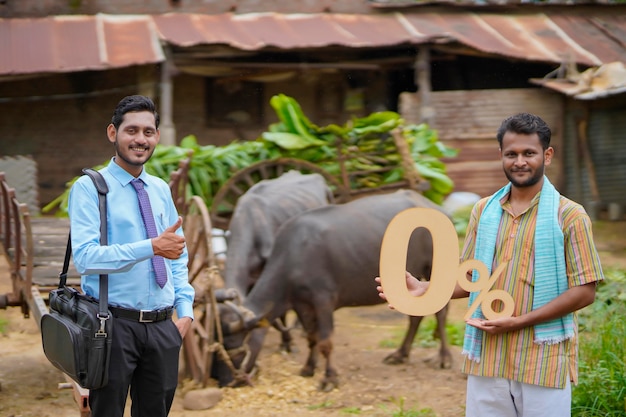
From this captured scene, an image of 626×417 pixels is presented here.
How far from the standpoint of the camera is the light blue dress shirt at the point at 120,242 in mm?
3262

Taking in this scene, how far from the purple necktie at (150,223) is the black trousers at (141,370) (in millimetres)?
186

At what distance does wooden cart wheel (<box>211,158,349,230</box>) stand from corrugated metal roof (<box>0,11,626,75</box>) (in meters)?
3.71

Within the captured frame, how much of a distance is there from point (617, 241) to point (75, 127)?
849 centimetres

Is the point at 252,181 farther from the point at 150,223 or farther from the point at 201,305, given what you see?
the point at 150,223

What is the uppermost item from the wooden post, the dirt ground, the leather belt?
the wooden post

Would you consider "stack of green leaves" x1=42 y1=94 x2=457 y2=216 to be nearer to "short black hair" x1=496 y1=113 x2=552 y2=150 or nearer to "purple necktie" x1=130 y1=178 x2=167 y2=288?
"purple necktie" x1=130 y1=178 x2=167 y2=288

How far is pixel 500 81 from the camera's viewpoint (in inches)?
609

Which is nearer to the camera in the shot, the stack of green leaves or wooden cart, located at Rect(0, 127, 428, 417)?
wooden cart, located at Rect(0, 127, 428, 417)

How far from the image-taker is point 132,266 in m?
3.34

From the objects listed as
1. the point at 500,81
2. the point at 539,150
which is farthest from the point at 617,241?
the point at 539,150

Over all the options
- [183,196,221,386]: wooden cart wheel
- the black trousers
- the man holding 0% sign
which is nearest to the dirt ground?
[183,196,221,386]: wooden cart wheel

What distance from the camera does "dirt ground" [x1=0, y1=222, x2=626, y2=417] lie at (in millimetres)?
6203

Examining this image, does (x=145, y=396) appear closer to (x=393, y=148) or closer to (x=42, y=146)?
(x=393, y=148)

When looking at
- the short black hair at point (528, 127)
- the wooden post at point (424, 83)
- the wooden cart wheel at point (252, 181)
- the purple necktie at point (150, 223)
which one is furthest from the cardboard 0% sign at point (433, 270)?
the wooden post at point (424, 83)
